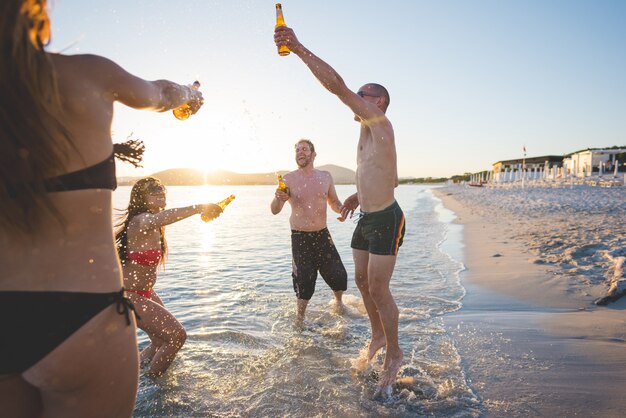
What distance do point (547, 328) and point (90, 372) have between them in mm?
4880

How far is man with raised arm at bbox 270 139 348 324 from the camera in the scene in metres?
5.71

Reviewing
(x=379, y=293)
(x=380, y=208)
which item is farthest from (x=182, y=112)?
(x=379, y=293)

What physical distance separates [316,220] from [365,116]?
259 cm

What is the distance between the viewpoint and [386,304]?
11.9ft

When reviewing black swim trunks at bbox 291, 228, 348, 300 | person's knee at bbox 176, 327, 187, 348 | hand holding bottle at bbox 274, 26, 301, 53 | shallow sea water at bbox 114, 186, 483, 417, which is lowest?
shallow sea water at bbox 114, 186, 483, 417

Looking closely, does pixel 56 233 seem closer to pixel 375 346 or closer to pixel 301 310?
pixel 375 346

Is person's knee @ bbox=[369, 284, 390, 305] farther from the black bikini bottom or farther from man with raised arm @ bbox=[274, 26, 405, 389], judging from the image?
the black bikini bottom

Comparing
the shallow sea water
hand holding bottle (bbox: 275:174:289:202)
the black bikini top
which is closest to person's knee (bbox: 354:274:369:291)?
the shallow sea water

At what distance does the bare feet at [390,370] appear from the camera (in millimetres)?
3553

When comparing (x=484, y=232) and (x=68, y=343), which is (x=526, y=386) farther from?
(x=484, y=232)

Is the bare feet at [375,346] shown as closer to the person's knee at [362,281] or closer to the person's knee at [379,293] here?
the person's knee at [362,281]

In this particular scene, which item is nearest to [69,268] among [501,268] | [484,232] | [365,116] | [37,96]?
[37,96]

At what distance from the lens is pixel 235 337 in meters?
5.18

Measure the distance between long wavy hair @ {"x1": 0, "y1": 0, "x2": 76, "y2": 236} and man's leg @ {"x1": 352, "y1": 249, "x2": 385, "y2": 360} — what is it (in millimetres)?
3127
